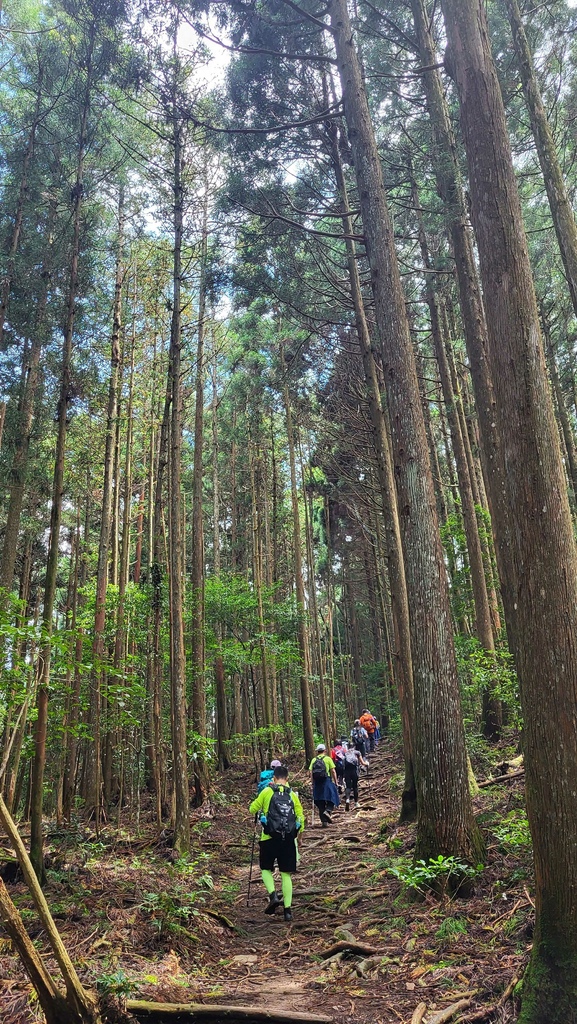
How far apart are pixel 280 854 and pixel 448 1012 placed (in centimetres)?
341

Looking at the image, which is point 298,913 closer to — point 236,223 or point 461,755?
point 461,755

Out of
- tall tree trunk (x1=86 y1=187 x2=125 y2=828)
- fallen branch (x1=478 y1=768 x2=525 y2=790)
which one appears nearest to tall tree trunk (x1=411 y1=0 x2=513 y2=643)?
fallen branch (x1=478 y1=768 x2=525 y2=790)

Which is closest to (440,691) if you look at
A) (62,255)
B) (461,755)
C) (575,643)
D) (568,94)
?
(461,755)

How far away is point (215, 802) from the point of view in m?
12.0

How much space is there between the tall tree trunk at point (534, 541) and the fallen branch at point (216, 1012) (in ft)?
4.42

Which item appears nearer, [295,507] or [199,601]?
[199,601]

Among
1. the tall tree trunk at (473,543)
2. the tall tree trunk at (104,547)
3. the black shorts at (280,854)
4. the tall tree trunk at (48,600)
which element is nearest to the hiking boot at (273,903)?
the black shorts at (280,854)

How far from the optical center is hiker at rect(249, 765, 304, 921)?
20.4 feet

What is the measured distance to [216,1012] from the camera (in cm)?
338

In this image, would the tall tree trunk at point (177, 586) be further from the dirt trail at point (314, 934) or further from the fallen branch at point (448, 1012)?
the fallen branch at point (448, 1012)

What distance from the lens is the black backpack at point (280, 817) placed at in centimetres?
624

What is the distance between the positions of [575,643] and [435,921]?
9.86 ft

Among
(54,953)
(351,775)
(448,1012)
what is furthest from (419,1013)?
(351,775)

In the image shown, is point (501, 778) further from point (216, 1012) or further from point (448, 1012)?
point (216, 1012)
